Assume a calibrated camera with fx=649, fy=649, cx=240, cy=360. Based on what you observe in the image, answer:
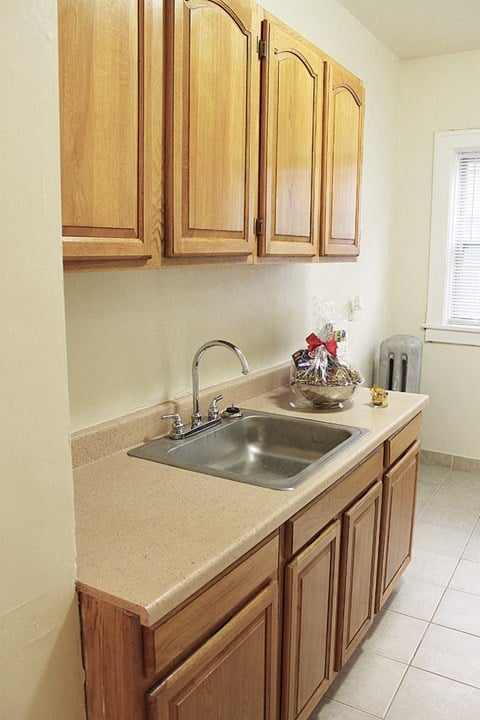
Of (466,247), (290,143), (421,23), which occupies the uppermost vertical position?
(421,23)

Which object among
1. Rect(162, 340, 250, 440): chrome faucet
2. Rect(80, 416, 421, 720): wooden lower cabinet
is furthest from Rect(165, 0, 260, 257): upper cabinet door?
Rect(80, 416, 421, 720): wooden lower cabinet

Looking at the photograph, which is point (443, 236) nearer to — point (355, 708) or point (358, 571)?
point (358, 571)

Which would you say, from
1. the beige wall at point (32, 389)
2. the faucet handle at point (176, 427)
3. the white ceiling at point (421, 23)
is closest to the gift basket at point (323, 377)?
the faucet handle at point (176, 427)

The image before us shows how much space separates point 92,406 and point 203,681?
85cm

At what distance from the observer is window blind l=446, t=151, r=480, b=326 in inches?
158

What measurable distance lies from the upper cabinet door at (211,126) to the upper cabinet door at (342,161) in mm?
531

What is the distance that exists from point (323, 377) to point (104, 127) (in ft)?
4.42

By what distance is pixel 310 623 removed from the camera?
6.07ft

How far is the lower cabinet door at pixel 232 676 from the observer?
1.26m

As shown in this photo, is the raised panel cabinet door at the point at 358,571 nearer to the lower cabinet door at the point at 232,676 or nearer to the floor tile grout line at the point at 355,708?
the floor tile grout line at the point at 355,708

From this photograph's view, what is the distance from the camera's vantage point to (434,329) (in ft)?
13.8

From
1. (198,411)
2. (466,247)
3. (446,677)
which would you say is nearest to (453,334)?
(466,247)

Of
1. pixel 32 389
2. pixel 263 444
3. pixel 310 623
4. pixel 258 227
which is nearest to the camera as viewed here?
pixel 32 389

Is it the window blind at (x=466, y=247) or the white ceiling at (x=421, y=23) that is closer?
the white ceiling at (x=421, y=23)
